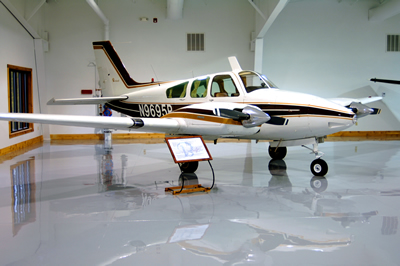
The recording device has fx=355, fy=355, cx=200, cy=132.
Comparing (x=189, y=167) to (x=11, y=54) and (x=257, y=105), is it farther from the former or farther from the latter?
(x=11, y=54)

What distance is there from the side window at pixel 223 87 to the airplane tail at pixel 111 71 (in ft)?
9.91

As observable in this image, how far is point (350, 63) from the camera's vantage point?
14078mm

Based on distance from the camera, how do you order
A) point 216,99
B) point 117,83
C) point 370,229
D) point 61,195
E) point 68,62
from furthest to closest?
point 68,62 → point 117,83 → point 216,99 → point 61,195 → point 370,229

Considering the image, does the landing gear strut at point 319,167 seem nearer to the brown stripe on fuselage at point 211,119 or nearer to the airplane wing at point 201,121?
the airplane wing at point 201,121

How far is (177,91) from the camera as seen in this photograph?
8.47 m

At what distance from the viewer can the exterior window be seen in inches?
444

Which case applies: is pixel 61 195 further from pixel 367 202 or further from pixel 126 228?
pixel 367 202

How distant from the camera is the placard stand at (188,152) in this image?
5.75 m

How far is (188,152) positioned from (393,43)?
12060 millimetres

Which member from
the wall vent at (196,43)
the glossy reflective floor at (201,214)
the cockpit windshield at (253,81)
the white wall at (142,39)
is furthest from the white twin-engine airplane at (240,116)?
the wall vent at (196,43)

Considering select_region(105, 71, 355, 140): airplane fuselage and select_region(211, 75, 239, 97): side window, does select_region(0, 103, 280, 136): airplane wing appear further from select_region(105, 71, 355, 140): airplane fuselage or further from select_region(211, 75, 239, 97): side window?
select_region(211, 75, 239, 97): side window

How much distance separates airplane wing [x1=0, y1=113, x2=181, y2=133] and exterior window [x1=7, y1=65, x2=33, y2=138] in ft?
18.8

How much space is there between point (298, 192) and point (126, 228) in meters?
2.99

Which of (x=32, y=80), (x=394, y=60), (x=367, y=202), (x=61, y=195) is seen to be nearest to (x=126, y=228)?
(x=61, y=195)
